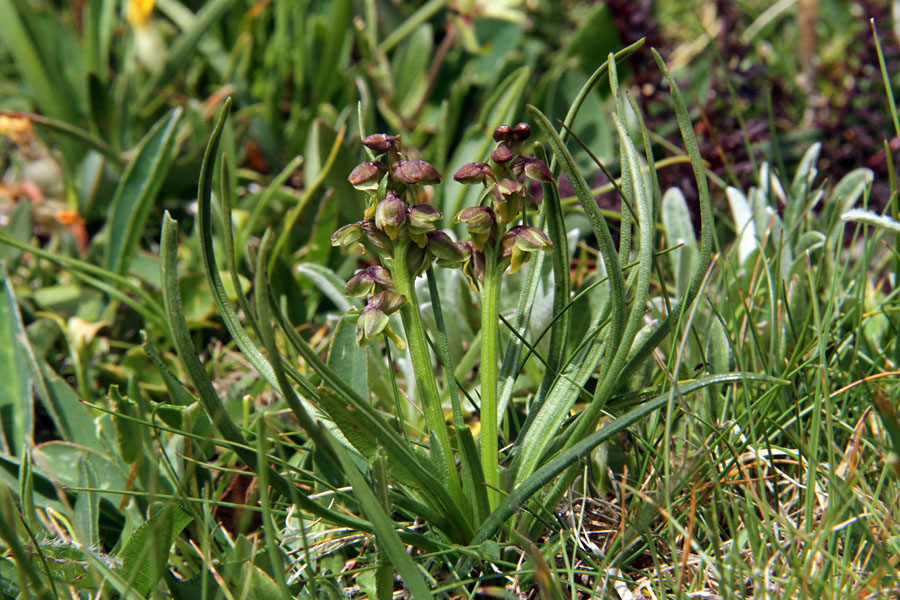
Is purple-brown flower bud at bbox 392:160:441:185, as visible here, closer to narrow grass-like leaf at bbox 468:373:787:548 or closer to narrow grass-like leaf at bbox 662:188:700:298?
narrow grass-like leaf at bbox 468:373:787:548

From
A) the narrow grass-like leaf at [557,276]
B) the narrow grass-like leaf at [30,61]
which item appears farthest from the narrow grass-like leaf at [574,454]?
the narrow grass-like leaf at [30,61]

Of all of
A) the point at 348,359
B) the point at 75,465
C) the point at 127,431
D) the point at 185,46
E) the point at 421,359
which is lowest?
the point at 75,465

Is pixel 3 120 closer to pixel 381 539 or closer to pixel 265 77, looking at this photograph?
pixel 265 77

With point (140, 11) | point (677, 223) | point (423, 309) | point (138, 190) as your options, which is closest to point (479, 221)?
point (423, 309)

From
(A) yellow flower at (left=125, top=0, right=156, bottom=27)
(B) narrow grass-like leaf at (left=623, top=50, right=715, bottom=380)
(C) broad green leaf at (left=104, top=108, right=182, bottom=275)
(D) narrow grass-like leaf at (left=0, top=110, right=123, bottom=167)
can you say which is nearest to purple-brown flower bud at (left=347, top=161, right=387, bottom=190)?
(B) narrow grass-like leaf at (left=623, top=50, right=715, bottom=380)

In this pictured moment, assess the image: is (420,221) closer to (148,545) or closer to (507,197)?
(507,197)

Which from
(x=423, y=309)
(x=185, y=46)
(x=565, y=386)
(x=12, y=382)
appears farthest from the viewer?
(x=185, y=46)
